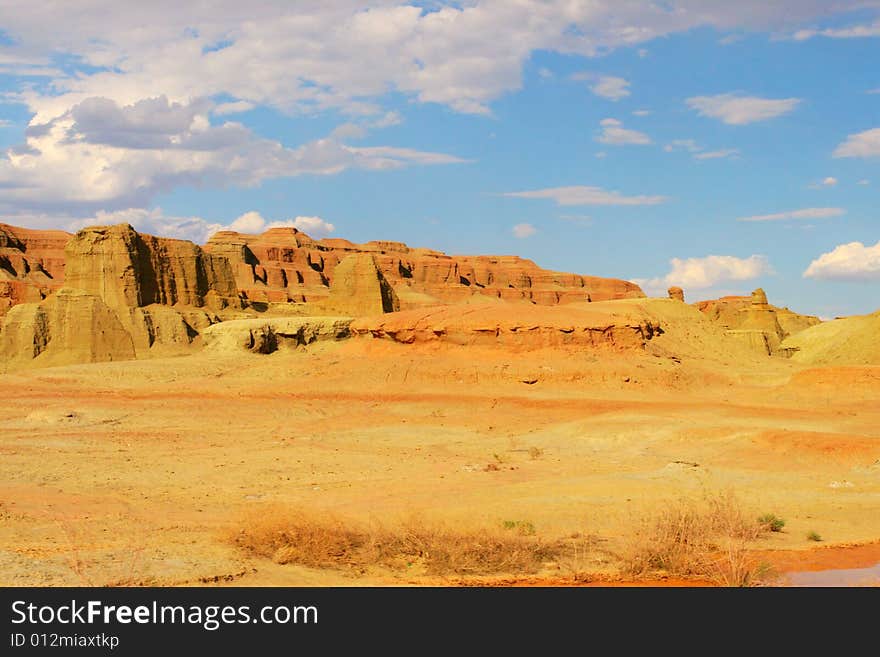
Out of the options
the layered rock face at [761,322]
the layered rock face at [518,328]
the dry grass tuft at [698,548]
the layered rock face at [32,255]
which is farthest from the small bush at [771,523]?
the layered rock face at [32,255]

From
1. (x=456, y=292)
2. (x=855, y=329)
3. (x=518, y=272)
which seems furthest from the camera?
(x=518, y=272)

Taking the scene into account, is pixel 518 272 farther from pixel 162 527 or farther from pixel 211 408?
pixel 162 527

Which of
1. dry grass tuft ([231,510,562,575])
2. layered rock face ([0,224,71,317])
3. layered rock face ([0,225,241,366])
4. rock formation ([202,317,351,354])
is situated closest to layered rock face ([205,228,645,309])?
layered rock face ([0,224,71,317])

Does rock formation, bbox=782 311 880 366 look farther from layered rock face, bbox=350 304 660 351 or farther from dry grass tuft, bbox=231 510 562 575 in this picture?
dry grass tuft, bbox=231 510 562 575

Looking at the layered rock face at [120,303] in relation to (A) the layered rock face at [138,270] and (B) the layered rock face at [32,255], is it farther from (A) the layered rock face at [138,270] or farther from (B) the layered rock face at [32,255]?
(B) the layered rock face at [32,255]

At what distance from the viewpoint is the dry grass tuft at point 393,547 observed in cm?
1009

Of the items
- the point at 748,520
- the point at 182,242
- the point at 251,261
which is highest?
the point at 251,261

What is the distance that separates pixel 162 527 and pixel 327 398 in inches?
772

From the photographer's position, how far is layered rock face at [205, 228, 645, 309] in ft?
386

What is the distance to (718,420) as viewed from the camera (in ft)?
82.6

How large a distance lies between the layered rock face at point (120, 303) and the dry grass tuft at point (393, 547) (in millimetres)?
40493

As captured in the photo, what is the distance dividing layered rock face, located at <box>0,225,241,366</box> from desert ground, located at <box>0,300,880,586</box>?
415 inches
